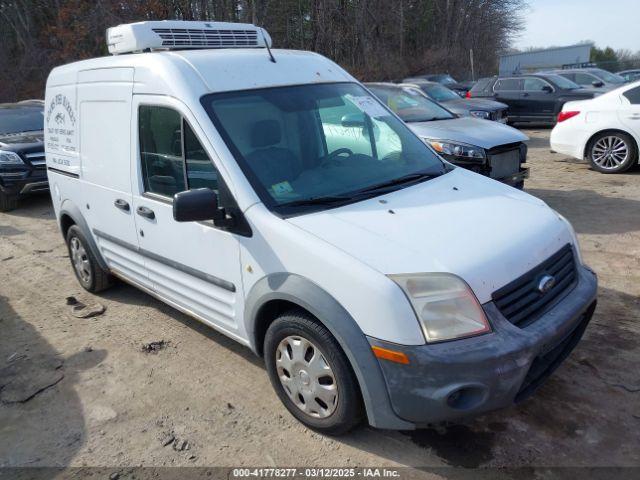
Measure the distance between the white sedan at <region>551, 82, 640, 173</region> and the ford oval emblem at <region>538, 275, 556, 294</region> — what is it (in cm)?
686

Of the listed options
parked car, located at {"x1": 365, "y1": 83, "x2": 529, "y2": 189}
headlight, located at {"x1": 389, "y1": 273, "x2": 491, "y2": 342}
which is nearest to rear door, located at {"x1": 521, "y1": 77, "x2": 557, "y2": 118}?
parked car, located at {"x1": 365, "y1": 83, "x2": 529, "y2": 189}

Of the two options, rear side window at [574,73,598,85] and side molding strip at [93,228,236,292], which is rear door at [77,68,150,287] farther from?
rear side window at [574,73,598,85]

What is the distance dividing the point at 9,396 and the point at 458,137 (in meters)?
5.40

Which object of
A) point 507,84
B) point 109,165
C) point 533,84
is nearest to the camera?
point 109,165

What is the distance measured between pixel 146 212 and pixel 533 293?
250 cm

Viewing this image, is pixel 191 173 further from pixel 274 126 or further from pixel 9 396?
pixel 9 396

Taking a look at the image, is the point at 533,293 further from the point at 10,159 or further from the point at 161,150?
the point at 10,159

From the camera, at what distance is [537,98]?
13812 millimetres

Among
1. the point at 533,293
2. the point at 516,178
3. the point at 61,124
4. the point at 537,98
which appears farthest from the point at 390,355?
the point at 537,98

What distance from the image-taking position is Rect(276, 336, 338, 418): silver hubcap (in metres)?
2.72

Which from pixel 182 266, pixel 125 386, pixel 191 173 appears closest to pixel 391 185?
pixel 191 173

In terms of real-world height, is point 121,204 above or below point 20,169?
above

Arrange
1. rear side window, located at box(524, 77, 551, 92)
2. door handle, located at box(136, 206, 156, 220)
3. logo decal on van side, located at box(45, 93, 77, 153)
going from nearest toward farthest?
door handle, located at box(136, 206, 156, 220)
logo decal on van side, located at box(45, 93, 77, 153)
rear side window, located at box(524, 77, 551, 92)

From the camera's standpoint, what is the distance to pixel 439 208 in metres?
2.94
